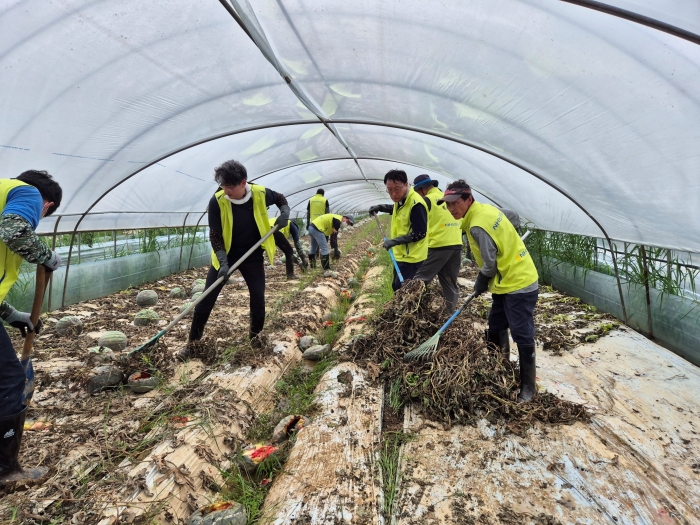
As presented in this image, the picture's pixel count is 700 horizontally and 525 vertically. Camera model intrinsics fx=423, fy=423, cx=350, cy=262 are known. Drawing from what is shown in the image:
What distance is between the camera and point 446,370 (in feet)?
10.5

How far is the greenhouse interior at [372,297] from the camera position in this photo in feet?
7.44

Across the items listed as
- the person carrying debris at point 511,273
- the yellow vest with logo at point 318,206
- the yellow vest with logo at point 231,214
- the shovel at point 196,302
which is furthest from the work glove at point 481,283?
the yellow vest with logo at point 318,206

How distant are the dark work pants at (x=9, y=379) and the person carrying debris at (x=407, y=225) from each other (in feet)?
10.4

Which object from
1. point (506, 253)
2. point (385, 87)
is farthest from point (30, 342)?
point (385, 87)

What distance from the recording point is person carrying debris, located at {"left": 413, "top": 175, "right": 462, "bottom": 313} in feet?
15.2

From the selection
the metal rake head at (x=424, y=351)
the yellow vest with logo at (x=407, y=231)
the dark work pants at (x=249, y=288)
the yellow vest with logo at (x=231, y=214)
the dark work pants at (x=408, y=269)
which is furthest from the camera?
the dark work pants at (x=408, y=269)

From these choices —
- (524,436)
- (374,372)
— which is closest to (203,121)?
(374,372)

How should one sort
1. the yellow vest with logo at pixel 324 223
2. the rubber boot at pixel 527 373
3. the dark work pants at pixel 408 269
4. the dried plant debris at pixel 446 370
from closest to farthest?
the dried plant debris at pixel 446 370 < the rubber boot at pixel 527 373 < the dark work pants at pixel 408 269 < the yellow vest with logo at pixel 324 223

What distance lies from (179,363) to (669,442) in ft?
12.9

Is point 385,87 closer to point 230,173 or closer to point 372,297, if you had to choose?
point 230,173

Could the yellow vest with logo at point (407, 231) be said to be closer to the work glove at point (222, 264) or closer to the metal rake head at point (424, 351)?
the metal rake head at point (424, 351)

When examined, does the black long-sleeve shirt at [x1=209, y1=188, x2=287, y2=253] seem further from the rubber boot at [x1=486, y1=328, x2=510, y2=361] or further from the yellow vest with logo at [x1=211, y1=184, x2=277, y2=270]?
the rubber boot at [x1=486, y1=328, x2=510, y2=361]

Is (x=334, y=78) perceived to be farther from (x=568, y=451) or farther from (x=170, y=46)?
(x=568, y=451)

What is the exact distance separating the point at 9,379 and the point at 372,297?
452 centimetres
